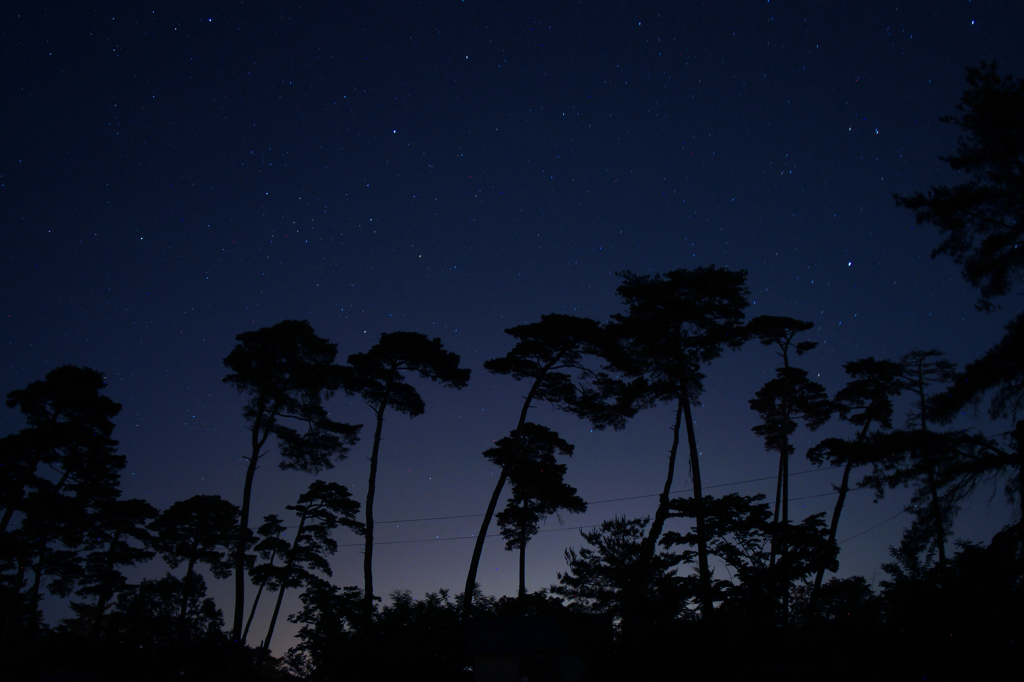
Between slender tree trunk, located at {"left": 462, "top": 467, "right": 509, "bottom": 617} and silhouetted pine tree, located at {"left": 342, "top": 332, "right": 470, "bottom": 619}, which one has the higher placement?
silhouetted pine tree, located at {"left": 342, "top": 332, "right": 470, "bottom": 619}

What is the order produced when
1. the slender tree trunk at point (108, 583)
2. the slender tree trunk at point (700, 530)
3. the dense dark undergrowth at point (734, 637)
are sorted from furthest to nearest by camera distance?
the slender tree trunk at point (108, 583) < the slender tree trunk at point (700, 530) < the dense dark undergrowth at point (734, 637)

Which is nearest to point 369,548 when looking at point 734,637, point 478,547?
point 478,547

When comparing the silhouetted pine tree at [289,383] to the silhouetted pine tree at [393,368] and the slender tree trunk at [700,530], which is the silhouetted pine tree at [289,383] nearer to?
the silhouetted pine tree at [393,368]

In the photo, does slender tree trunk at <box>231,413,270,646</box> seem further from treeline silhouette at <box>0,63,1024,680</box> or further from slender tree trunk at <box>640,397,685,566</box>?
slender tree trunk at <box>640,397,685,566</box>

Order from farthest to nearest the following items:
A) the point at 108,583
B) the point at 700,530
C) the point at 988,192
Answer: the point at 108,583 → the point at 700,530 → the point at 988,192

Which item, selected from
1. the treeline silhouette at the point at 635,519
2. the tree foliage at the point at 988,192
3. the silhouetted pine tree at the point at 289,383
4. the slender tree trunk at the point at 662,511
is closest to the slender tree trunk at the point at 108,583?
the treeline silhouette at the point at 635,519

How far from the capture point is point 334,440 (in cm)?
2705

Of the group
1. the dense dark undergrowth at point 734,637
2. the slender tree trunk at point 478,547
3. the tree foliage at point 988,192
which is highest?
the tree foliage at point 988,192

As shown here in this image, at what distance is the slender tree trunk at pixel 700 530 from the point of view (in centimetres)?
1877

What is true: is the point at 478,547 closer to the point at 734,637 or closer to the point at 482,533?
the point at 482,533

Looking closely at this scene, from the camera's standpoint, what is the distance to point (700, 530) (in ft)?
67.9

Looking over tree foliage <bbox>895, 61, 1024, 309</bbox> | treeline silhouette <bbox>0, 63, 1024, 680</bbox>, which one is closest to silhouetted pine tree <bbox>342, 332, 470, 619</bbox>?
treeline silhouette <bbox>0, 63, 1024, 680</bbox>

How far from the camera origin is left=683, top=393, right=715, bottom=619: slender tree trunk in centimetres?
1877

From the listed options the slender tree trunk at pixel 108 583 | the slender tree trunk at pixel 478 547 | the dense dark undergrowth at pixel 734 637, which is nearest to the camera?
the dense dark undergrowth at pixel 734 637
